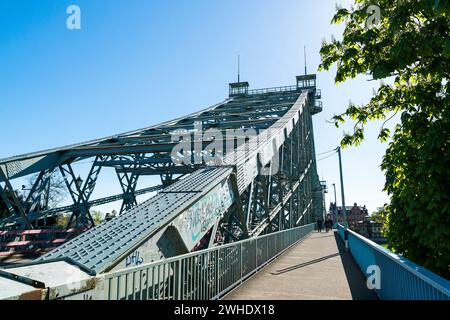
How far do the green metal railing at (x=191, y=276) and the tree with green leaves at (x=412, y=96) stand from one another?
12.8ft

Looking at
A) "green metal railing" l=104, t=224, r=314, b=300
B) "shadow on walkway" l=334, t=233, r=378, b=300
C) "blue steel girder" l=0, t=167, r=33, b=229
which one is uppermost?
"blue steel girder" l=0, t=167, r=33, b=229

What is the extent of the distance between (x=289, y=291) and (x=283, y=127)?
12.6 metres

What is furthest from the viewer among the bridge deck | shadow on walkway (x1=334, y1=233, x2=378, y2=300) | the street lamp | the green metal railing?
the street lamp

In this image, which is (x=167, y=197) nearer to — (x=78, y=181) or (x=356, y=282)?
(x=356, y=282)

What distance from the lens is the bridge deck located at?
741cm

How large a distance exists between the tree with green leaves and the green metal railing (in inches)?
153

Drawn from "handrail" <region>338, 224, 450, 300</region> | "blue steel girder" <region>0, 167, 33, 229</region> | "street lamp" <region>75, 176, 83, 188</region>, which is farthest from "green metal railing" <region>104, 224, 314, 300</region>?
"street lamp" <region>75, 176, 83, 188</region>

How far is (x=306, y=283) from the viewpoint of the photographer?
344 inches

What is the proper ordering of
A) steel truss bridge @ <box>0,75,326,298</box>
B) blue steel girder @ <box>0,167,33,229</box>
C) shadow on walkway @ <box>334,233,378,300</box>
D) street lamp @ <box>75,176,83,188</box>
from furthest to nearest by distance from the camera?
street lamp @ <box>75,176,83,188</box> < blue steel girder @ <box>0,167,33,229</box> < shadow on walkway @ <box>334,233,378,300</box> < steel truss bridge @ <box>0,75,326,298</box>

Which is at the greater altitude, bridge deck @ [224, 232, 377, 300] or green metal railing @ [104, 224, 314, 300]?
green metal railing @ [104, 224, 314, 300]

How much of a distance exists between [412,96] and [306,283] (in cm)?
576

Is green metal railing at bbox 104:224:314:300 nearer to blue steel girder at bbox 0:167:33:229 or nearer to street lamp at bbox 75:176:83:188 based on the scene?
blue steel girder at bbox 0:167:33:229

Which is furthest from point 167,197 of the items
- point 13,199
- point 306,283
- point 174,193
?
point 13,199

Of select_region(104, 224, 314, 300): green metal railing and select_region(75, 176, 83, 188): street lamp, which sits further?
select_region(75, 176, 83, 188): street lamp
